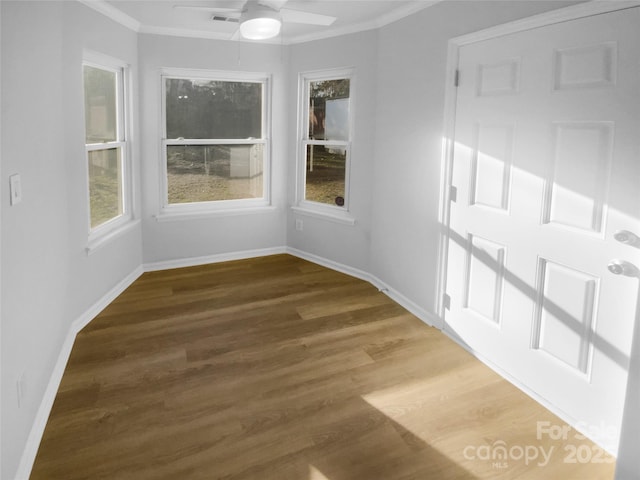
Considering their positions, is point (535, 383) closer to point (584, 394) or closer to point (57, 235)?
point (584, 394)

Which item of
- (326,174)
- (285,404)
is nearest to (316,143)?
(326,174)

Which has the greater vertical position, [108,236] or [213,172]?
[213,172]

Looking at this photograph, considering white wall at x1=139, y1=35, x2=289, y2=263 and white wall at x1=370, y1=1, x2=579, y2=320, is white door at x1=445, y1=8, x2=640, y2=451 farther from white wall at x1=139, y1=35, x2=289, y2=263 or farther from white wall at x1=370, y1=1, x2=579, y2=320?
white wall at x1=139, y1=35, x2=289, y2=263

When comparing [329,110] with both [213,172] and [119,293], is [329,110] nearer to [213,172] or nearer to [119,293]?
[213,172]

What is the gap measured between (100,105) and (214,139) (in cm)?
125

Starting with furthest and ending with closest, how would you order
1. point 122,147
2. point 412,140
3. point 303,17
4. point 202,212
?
point 202,212 < point 122,147 < point 412,140 < point 303,17

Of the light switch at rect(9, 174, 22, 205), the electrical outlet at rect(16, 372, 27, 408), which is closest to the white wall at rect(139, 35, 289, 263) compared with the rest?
the light switch at rect(9, 174, 22, 205)

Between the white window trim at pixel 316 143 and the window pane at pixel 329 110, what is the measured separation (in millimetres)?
53

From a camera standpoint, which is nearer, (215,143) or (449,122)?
(449,122)

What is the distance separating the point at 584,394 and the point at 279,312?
2185mm

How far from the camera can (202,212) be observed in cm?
498

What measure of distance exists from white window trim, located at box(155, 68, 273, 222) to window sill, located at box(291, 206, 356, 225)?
0.36 meters

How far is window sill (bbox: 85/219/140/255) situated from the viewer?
141 inches

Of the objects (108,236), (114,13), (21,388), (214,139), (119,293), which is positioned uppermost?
(114,13)
